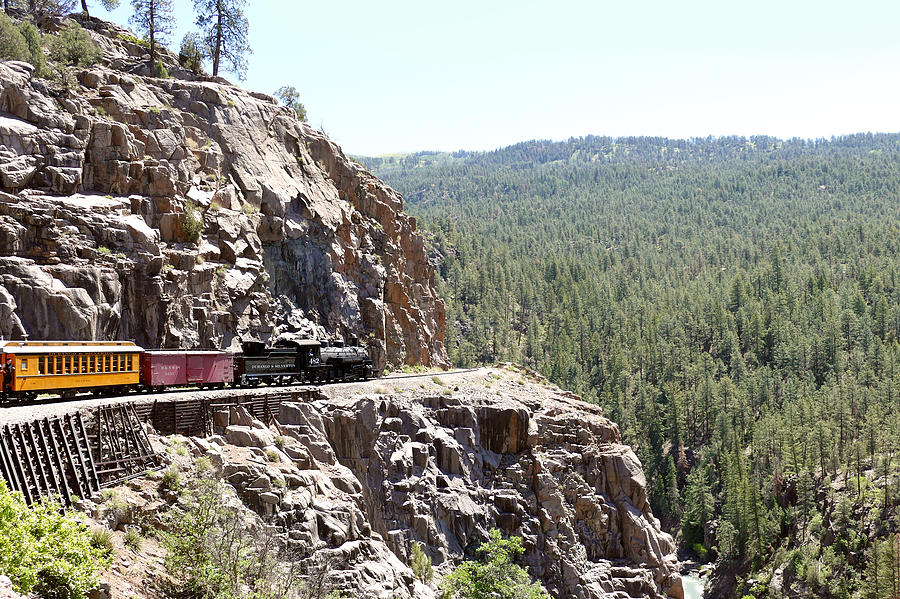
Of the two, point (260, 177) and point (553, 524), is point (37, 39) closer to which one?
point (260, 177)

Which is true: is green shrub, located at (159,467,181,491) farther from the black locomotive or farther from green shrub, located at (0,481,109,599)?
the black locomotive

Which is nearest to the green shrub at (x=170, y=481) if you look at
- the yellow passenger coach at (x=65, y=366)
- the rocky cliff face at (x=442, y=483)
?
the rocky cliff face at (x=442, y=483)

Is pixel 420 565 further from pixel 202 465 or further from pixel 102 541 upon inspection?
pixel 102 541

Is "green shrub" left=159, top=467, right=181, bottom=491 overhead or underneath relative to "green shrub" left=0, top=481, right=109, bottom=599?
underneath

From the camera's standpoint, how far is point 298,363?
4178 cm

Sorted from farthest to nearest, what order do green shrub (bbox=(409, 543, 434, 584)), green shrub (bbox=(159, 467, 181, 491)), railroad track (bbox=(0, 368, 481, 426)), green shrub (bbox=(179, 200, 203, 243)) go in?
green shrub (bbox=(179, 200, 203, 243))
green shrub (bbox=(409, 543, 434, 584))
railroad track (bbox=(0, 368, 481, 426))
green shrub (bbox=(159, 467, 181, 491))

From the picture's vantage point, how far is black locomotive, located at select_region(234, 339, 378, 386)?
38750 mm


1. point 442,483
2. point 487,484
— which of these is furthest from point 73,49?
point 487,484

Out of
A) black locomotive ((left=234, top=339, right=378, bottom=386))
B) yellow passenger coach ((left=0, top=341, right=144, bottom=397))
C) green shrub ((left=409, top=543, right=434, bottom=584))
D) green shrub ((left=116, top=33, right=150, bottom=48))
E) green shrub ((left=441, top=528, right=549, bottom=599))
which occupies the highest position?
green shrub ((left=116, top=33, right=150, bottom=48))

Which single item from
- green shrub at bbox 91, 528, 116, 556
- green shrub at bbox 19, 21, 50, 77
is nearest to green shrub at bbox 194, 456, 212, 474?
green shrub at bbox 91, 528, 116, 556

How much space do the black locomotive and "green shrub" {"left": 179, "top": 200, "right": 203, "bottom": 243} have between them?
651 cm

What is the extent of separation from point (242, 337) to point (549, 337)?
12661 centimetres

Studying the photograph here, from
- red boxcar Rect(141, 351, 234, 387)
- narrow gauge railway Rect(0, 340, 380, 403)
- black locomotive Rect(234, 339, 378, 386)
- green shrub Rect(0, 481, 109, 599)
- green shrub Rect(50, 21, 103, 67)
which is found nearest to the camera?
green shrub Rect(0, 481, 109, 599)

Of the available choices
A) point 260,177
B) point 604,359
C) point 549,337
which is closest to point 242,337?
point 260,177
